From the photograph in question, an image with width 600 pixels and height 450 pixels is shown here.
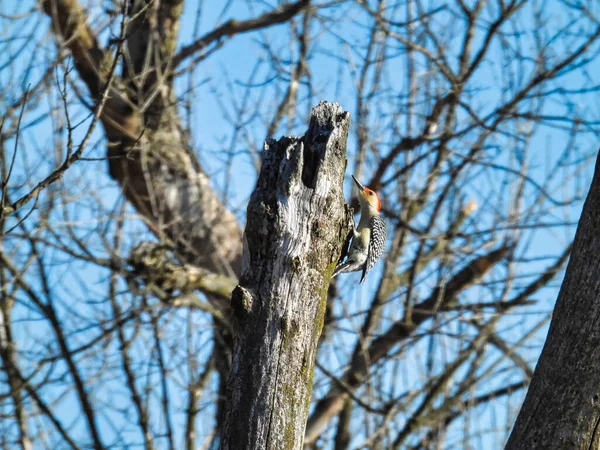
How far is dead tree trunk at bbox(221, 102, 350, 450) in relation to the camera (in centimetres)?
240

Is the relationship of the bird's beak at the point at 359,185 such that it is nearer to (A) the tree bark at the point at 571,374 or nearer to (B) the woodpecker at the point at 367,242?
(B) the woodpecker at the point at 367,242

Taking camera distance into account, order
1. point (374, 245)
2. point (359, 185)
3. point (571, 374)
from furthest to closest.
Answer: point (374, 245) → point (359, 185) → point (571, 374)

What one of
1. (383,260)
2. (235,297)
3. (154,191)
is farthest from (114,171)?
(235,297)

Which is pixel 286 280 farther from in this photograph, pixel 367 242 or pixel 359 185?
pixel 367 242

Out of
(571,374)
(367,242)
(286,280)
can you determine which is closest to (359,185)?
(367,242)

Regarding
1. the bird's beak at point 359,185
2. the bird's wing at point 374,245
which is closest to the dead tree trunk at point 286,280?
the bird's beak at point 359,185

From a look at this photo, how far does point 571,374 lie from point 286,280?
95 cm

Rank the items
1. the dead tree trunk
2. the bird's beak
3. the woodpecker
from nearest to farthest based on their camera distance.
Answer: the dead tree trunk
the bird's beak
the woodpecker

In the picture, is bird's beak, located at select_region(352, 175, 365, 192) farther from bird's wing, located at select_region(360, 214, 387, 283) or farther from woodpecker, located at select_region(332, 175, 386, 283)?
bird's wing, located at select_region(360, 214, 387, 283)

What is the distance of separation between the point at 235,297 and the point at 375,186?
4537 mm

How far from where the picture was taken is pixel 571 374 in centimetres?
247

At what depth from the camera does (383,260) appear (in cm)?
706

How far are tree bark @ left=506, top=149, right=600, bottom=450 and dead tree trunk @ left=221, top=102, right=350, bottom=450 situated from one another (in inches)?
28.7

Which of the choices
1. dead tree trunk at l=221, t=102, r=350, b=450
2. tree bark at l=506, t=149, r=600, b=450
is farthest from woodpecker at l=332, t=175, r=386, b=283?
tree bark at l=506, t=149, r=600, b=450
